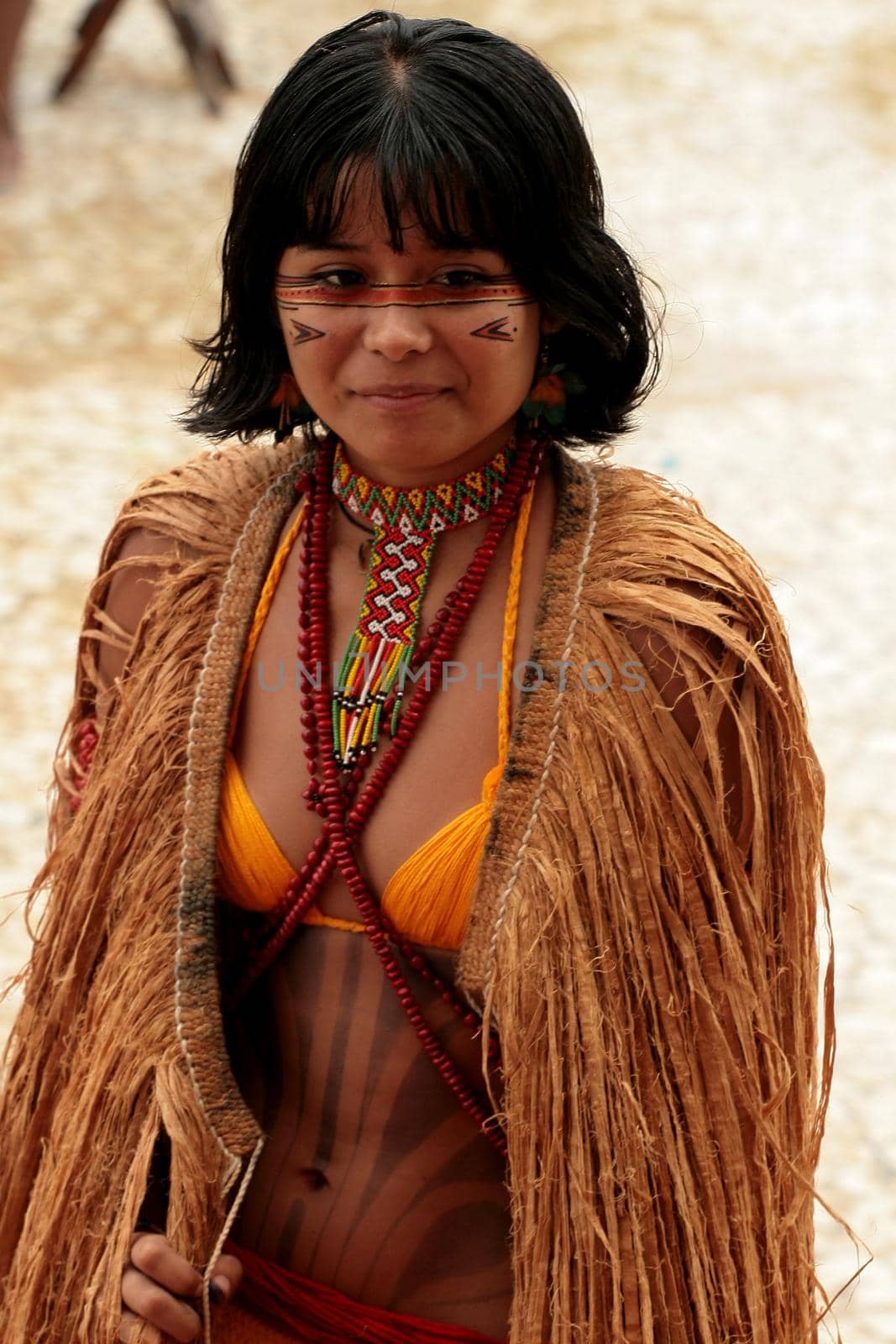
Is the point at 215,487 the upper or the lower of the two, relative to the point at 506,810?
upper

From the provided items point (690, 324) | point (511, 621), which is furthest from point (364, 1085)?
point (690, 324)

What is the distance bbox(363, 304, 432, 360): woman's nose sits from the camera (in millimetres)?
1285

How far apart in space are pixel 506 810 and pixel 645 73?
6.36m

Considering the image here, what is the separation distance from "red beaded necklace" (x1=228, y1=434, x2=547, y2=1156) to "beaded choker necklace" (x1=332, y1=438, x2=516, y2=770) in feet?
0.04

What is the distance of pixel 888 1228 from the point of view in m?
2.48

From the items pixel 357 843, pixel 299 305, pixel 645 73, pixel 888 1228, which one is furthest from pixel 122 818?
pixel 645 73

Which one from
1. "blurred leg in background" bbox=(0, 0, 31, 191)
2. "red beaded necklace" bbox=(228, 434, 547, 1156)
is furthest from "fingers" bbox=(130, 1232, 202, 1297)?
"blurred leg in background" bbox=(0, 0, 31, 191)

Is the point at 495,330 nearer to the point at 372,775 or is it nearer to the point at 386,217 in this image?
the point at 386,217

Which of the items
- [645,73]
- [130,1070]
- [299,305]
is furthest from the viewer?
[645,73]

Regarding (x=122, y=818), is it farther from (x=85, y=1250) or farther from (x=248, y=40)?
(x=248, y=40)

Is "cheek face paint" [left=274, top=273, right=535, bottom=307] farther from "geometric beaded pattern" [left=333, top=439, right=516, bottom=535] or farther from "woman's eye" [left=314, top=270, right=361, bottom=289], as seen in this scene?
"geometric beaded pattern" [left=333, top=439, right=516, bottom=535]

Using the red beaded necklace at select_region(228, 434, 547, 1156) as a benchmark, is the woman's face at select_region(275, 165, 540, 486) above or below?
above

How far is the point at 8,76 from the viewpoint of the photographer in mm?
5891

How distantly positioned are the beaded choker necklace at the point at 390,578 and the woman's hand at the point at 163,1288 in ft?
1.51
